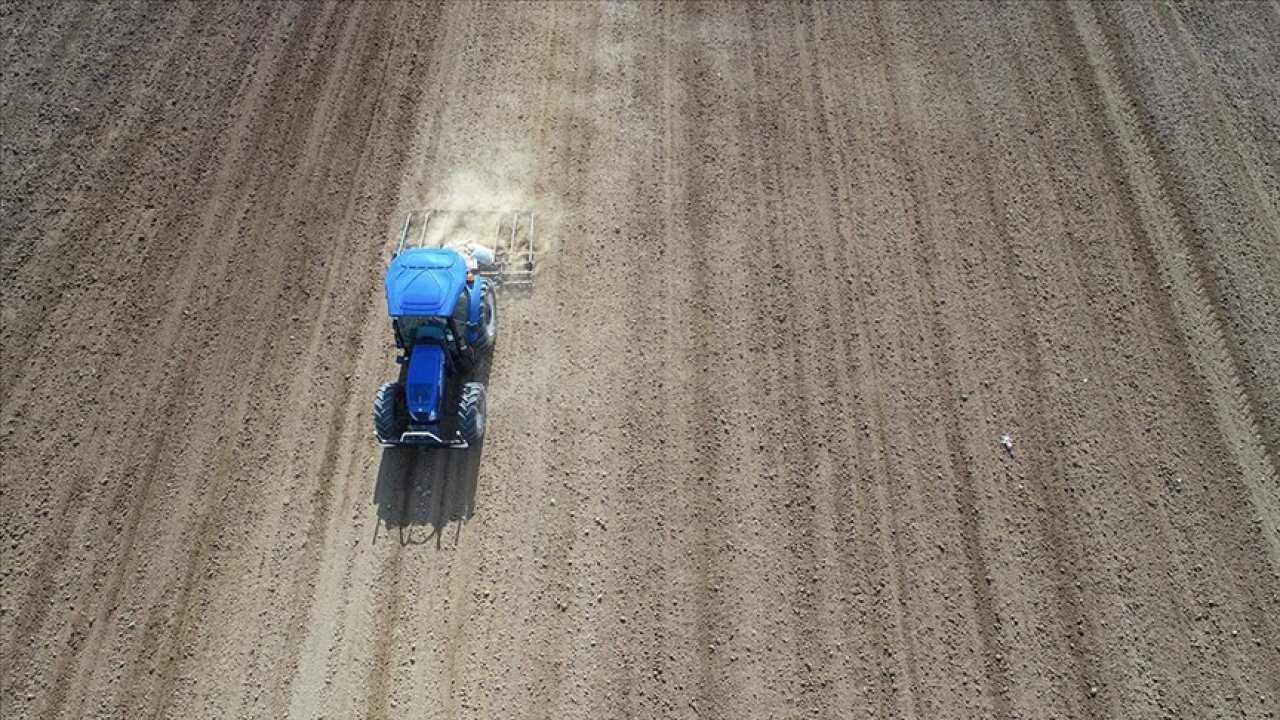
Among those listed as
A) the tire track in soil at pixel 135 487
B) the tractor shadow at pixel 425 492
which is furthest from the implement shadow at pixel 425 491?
the tire track in soil at pixel 135 487

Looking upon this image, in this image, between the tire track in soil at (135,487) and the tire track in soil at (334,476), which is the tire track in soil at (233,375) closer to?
the tire track in soil at (135,487)

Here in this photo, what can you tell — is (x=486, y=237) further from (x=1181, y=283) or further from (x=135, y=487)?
(x=1181, y=283)

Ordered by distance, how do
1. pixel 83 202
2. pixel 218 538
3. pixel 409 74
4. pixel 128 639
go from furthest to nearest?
pixel 409 74
pixel 83 202
pixel 218 538
pixel 128 639

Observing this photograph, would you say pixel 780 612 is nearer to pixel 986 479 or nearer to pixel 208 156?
pixel 986 479

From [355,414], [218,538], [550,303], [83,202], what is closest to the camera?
[218,538]

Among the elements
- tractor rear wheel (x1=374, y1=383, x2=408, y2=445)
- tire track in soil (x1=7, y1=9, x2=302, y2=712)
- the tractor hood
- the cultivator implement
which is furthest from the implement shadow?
tire track in soil (x1=7, y1=9, x2=302, y2=712)

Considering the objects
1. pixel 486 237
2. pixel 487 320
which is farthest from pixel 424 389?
pixel 486 237

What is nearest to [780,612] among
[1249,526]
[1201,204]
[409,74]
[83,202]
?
[1249,526]
